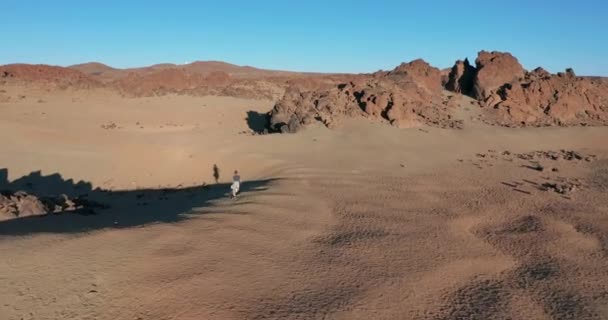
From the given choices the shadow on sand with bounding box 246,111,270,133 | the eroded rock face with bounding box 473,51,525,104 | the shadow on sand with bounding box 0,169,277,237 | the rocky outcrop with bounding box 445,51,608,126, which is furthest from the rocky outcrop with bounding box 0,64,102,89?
the eroded rock face with bounding box 473,51,525,104

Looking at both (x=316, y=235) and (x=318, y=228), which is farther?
(x=318, y=228)

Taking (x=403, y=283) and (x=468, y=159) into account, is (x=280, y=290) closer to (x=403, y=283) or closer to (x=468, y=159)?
(x=403, y=283)

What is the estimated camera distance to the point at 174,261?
8.66 m

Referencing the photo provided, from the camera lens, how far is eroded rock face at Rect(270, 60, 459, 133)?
23523mm

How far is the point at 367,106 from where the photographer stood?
78.3 ft

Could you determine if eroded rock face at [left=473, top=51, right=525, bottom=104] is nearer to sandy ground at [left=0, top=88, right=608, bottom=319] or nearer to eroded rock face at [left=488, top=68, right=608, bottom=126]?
eroded rock face at [left=488, top=68, right=608, bottom=126]

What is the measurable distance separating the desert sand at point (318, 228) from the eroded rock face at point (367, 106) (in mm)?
926

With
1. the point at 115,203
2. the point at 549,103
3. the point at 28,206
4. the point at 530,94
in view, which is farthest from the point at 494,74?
the point at 28,206

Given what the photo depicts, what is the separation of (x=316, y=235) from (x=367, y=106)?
1423cm

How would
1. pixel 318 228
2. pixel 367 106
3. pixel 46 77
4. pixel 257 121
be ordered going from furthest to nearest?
pixel 46 77 → pixel 257 121 → pixel 367 106 → pixel 318 228

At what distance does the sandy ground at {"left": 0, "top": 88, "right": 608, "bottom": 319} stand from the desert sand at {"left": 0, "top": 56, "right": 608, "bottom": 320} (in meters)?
0.04

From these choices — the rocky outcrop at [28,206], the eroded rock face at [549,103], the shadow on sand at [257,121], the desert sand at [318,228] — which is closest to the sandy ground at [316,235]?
the desert sand at [318,228]

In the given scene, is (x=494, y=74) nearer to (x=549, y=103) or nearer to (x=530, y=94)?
(x=530, y=94)

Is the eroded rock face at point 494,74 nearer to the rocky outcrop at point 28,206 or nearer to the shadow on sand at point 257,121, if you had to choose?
the shadow on sand at point 257,121
